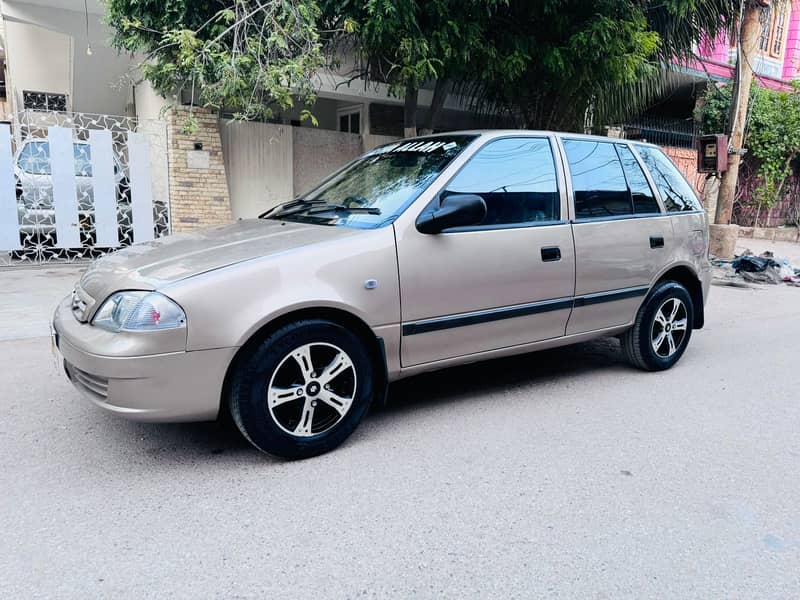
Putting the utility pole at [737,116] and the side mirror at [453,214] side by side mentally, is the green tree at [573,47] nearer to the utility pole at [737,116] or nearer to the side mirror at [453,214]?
the utility pole at [737,116]

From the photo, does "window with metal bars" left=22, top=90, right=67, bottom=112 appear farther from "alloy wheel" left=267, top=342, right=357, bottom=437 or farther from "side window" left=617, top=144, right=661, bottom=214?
"alloy wheel" left=267, top=342, right=357, bottom=437

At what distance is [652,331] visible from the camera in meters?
4.92

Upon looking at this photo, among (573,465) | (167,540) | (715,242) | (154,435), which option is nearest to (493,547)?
(573,465)

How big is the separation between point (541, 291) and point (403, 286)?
42.8 inches

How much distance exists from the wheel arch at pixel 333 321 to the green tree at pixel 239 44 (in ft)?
12.5

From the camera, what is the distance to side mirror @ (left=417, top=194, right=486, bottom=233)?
11.6 ft

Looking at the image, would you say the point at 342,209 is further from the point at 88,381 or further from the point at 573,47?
the point at 573,47

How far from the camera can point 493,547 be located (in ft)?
8.52

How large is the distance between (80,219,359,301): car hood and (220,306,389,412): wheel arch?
1.13 feet

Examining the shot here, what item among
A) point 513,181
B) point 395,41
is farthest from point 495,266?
point 395,41

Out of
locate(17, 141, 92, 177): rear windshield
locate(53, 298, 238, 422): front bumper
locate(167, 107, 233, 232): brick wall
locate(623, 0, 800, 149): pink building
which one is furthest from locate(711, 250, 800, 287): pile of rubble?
locate(17, 141, 92, 177): rear windshield

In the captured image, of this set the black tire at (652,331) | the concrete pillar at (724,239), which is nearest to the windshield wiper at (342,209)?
the black tire at (652,331)

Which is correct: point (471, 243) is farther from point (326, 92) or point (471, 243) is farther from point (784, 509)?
point (326, 92)

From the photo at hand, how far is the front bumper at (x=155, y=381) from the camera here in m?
2.90
